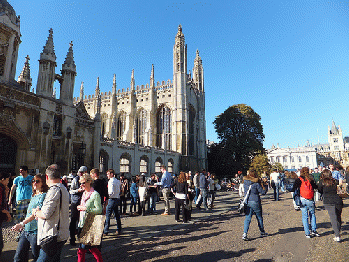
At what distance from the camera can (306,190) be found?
17.4 feet

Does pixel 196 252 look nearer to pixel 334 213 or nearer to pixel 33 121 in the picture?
pixel 334 213

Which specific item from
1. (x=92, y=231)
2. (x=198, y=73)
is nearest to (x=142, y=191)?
(x=92, y=231)

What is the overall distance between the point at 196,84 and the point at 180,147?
14937 mm

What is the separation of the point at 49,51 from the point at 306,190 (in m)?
13.9

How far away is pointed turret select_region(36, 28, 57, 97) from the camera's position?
11891 mm

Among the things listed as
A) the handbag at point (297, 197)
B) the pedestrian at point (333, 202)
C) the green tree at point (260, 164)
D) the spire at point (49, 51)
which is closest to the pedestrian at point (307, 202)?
the handbag at point (297, 197)

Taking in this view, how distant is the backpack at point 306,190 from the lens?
5.28 meters

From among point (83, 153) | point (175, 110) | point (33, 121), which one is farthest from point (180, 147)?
point (33, 121)

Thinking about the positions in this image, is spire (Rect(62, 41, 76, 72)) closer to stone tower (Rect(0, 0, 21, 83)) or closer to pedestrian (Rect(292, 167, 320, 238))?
stone tower (Rect(0, 0, 21, 83))

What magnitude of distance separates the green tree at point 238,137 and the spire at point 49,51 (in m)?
25.6

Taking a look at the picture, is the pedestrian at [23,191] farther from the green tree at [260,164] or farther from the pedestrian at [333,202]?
the green tree at [260,164]

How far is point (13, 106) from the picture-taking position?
1024 centimetres

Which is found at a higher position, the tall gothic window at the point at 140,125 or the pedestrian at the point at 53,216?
the tall gothic window at the point at 140,125

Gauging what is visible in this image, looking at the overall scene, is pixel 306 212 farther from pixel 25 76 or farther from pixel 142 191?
pixel 25 76
